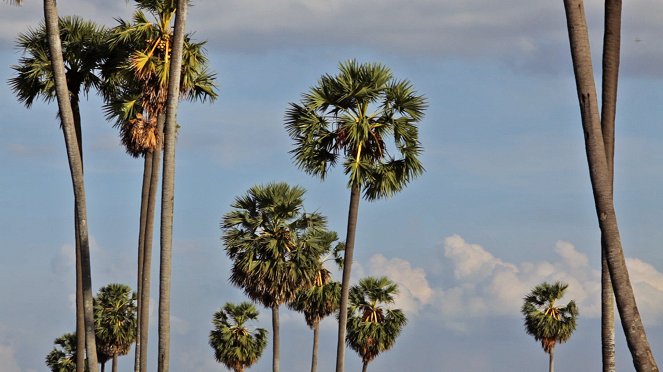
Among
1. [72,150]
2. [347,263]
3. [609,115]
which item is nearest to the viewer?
[609,115]

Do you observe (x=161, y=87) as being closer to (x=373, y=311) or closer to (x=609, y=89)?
(x=609, y=89)

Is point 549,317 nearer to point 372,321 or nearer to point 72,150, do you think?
point 372,321

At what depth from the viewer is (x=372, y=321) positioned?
6612cm

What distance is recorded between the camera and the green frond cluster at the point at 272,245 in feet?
163

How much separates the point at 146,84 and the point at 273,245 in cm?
1261

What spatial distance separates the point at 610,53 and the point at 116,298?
2347 inches

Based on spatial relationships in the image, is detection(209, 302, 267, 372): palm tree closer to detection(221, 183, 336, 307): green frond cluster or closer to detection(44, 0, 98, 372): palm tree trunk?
detection(221, 183, 336, 307): green frond cluster

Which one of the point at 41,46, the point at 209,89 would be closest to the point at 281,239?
the point at 209,89

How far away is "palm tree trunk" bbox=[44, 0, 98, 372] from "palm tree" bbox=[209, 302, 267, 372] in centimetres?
3869

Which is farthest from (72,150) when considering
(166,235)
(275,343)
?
(275,343)

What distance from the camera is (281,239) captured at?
50.2 meters

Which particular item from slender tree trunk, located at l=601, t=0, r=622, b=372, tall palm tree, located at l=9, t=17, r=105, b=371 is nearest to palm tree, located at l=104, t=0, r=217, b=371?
tall palm tree, located at l=9, t=17, r=105, b=371

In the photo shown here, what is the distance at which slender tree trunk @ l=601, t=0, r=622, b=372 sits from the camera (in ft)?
64.6

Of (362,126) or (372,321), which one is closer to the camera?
(362,126)
